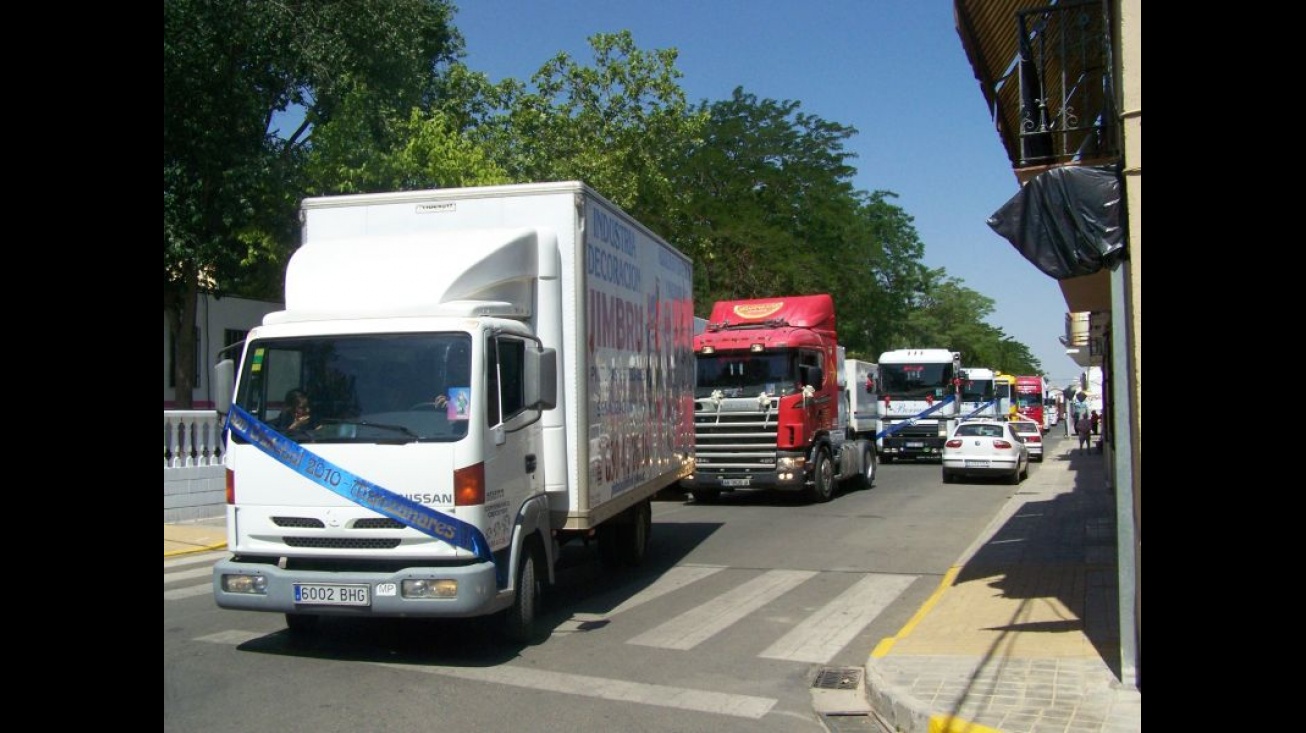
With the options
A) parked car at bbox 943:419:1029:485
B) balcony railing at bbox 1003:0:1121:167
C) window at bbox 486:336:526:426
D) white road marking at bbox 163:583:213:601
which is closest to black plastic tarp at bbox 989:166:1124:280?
balcony railing at bbox 1003:0:1121:167

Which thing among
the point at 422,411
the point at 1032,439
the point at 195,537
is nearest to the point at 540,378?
the point at 422,411

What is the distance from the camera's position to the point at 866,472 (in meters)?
23.4

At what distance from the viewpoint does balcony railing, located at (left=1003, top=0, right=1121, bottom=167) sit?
8102 millimetres

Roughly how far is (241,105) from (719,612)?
54.8 feet

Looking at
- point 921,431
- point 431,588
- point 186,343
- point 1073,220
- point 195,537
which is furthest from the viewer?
point 921,431

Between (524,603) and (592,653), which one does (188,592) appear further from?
(592,653)

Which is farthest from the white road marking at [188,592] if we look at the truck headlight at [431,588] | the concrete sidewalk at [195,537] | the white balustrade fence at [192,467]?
the white balustrade fence at [192,467]

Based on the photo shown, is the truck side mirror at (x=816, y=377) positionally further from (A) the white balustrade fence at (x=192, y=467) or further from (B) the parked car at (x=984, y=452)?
(A) the white balustrade fence at (x=192, y=467)

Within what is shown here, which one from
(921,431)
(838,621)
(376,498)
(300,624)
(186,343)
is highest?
(186,343)

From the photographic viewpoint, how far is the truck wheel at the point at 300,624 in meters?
8.17

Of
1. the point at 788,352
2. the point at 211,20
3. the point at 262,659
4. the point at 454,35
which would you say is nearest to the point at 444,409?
the point at 262,659

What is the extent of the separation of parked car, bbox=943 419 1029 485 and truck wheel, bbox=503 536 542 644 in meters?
17.9

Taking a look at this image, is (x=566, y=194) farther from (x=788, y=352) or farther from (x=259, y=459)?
(x=788, y=352)

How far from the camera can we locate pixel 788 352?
61.6 ft
